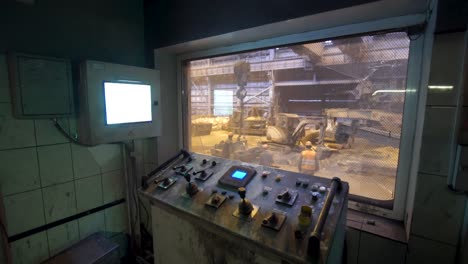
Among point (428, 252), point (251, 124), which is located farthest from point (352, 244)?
point (251, 124)

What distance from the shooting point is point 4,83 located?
3.56 ft

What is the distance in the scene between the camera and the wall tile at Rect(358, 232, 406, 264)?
87 cm

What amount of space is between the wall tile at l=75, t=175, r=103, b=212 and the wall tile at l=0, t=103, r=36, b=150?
0.37m

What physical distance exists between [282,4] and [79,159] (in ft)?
5.12

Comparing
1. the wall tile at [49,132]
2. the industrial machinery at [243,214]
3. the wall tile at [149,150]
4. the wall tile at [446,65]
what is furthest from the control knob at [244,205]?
the wall tile at [49,132]

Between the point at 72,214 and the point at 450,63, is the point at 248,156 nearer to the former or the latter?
the point at 450,63

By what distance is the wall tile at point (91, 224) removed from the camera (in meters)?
1.42

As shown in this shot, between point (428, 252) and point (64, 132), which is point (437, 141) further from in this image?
point (64, 132)

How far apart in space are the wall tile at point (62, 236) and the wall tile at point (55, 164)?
307 mm

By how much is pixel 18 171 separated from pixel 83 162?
12.2 inches

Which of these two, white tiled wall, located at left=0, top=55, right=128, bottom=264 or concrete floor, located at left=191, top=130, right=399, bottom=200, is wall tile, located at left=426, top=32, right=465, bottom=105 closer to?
concrete floor, located at left=191, top=130, right=399, bottom=200

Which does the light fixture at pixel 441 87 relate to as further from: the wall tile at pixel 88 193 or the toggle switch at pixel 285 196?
the wall tile at pixel 88 193

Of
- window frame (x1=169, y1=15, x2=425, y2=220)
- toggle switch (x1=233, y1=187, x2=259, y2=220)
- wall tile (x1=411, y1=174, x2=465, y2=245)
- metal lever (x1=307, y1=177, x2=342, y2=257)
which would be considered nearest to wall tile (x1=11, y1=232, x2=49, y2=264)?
toggle switch (x1=233, y1=187, x2=259, y2=220)

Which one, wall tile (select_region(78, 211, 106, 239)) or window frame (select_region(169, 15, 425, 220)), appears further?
wall tile (select_region(78, 211, 106, 239))
